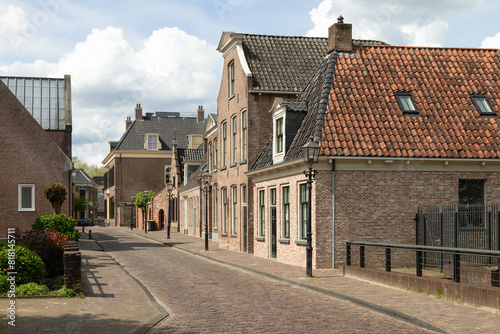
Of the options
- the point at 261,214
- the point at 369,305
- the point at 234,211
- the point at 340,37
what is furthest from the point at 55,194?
the point at 369,305

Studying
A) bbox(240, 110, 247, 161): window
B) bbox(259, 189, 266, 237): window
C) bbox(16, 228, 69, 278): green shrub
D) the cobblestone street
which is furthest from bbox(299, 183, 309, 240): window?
bbox(16, 228, 69, 278): green shrub

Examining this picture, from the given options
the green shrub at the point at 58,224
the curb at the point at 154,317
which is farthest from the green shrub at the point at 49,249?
the green shrub at the point at 58,224

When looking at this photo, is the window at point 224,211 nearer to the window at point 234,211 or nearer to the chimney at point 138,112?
the window at point 234,211

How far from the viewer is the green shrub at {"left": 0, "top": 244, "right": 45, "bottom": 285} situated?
554 inches

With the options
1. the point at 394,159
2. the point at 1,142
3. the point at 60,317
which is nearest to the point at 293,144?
the point at 394,159

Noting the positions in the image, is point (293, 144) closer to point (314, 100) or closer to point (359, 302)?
point (314, 100)

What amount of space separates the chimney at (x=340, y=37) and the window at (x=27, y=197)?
716 inches

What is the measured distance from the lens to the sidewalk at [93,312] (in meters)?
10.1

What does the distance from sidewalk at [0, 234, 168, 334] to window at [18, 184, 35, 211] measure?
1810 cm

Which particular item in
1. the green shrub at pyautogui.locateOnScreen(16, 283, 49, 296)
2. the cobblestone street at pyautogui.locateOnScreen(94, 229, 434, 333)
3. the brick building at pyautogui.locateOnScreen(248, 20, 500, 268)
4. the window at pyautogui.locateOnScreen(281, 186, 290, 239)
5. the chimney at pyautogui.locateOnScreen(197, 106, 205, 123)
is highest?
the chimney at pyautogui.locateOnScreen(197, 106, 205, 123)

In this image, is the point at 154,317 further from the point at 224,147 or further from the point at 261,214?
the point at 224,147

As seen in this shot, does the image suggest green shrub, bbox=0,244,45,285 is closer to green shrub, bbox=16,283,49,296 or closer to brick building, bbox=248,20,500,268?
green shrub, bbox=16,283,49,296

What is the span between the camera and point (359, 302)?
13227 mm

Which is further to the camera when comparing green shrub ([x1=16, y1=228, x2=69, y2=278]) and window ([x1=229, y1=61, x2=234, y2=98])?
window ([x1=229, y1=61, x2=234, y2=98])
